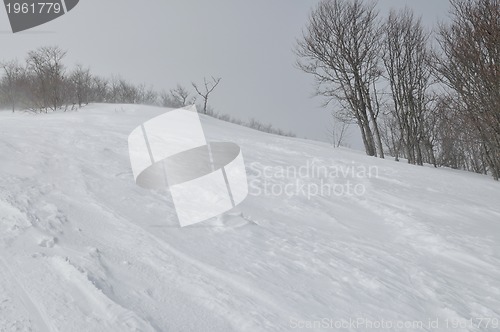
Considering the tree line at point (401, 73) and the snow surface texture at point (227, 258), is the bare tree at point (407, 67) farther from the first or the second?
the snow surface texture at point (227, 258)

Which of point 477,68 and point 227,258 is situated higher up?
point 477,68

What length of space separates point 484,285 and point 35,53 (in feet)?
116

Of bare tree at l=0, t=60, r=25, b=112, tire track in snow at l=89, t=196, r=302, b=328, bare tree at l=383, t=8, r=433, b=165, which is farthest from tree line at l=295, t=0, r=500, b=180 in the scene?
bare tree at l=0, t=60, r=25, b=112

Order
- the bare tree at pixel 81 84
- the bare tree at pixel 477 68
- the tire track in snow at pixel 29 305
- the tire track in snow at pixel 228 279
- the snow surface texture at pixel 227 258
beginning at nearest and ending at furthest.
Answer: the tire track in snow at pixel 29 305, the snow surface texture at pixel 227 258, the tire track in snow at pixel 228 279, the bare tree at pixel 477 68, the bare tree at pixel 81 84

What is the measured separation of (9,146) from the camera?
5621 mm

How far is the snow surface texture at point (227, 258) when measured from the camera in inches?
84.4

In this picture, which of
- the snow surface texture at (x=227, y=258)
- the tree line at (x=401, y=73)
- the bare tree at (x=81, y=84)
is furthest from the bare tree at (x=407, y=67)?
the bare tree at (x=81, y=84)

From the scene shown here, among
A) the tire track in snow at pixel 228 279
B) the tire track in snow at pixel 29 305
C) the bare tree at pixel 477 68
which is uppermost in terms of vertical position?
the bare tree at pixel 477 68

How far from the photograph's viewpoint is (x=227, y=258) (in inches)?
115

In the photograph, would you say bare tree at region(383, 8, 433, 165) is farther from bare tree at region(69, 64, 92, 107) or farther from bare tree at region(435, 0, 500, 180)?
bare tree at region(69, 64, 92, 107)

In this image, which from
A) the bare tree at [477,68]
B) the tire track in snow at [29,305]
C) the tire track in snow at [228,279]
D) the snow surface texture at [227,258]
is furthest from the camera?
the bare tree at [477,68]

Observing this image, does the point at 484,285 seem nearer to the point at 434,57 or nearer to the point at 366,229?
the point at 366,229

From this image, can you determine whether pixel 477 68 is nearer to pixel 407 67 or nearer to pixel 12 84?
pixel 407 67

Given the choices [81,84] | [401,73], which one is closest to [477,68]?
[401,73]
